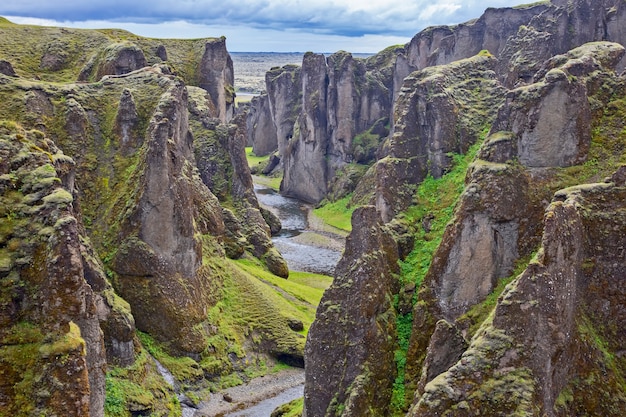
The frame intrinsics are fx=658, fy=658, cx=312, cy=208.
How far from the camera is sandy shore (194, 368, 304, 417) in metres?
61.8

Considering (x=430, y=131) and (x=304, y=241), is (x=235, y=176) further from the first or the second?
(x=430, y=131)

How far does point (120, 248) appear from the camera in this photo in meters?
65.0

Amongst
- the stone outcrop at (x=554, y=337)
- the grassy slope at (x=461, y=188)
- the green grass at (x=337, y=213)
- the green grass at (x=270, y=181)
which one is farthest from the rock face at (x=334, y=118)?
the stone outcrop at (x=554, y=337)

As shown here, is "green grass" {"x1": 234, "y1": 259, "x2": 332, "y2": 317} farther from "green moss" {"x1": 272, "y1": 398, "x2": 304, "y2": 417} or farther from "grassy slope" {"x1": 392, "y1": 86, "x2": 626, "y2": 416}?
"grassy slope" {"x1": 392, "y1": 86, "x2": 626, "y2": 416}

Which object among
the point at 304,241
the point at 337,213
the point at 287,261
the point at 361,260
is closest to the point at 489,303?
the point at 361,260

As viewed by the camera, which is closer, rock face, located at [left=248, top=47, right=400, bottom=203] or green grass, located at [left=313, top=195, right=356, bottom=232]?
green grass, located at [left=313, top=195, right=356, bottom=232]

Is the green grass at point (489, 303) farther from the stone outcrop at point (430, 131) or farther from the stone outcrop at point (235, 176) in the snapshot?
the stone outcrop at point (235, 176)

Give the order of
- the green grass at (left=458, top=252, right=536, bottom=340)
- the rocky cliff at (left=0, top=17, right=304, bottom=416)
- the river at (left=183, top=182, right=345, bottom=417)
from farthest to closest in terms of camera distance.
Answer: the river at (left=183, top=182, right=345, bottom=417) → the green grass at (left=458, top=252, right=536, bottom=340) → the rocky cliff at (left=0, top=17, right=304, bottom=416)

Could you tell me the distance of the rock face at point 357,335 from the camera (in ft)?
128

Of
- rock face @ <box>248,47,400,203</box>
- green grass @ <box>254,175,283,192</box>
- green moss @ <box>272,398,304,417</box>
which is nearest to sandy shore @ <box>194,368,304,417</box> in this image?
green moss @ <box>272,398,304,417</box>

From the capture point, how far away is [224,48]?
138500mm

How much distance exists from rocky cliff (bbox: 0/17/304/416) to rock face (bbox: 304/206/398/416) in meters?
14.2

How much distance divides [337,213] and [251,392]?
82.2m

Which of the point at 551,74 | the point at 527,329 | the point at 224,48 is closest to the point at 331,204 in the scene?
the point at 224,48
